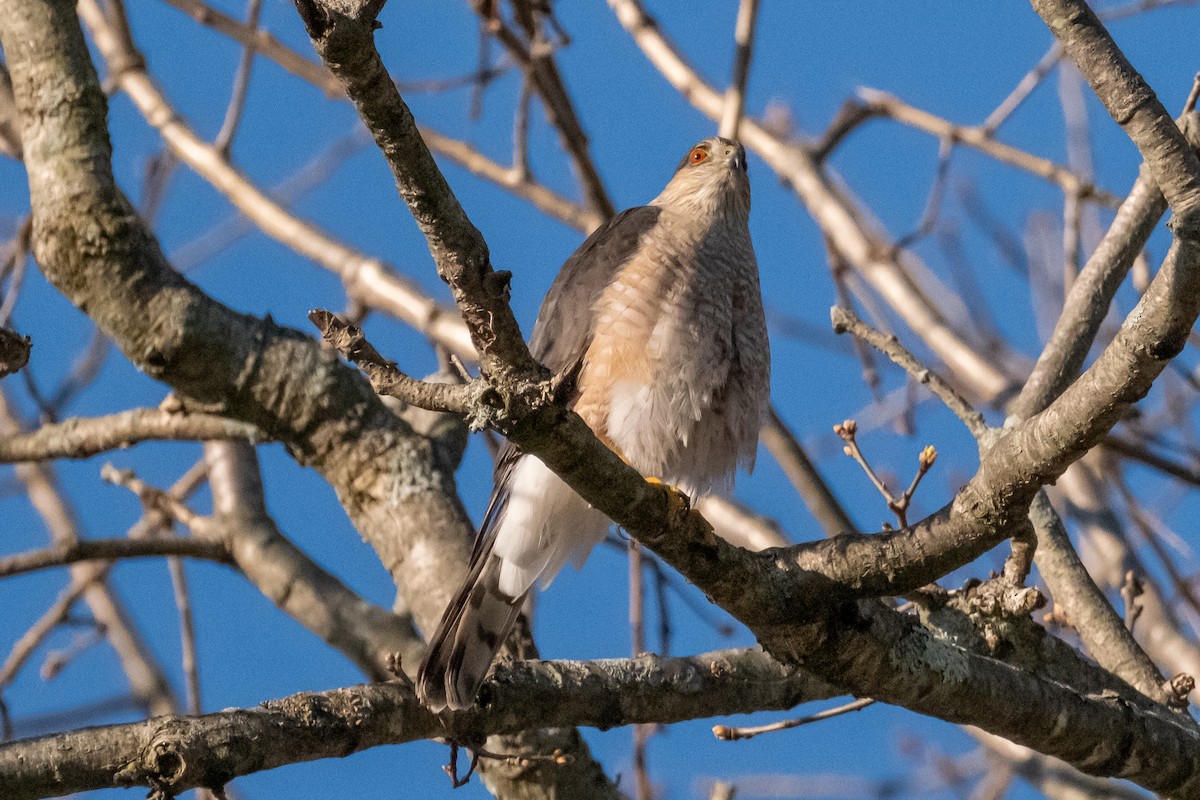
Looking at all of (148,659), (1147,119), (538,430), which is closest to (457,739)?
(538,430)

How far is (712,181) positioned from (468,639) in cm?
207

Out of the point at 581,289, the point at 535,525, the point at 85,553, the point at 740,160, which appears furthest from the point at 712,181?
the point at 85,553

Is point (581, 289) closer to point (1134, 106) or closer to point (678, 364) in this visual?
point (678, 364)

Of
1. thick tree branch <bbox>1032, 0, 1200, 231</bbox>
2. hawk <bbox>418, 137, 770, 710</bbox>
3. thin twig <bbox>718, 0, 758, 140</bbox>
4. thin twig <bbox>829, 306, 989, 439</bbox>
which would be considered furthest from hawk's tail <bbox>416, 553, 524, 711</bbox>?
thin twig <bbox>718, 0, 758, 140</bbox>

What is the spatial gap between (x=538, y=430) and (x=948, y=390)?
5.19 feet

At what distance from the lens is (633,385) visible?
11.9ft

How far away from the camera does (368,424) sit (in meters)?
4.05

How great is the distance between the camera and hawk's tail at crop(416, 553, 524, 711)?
2869 millimetres

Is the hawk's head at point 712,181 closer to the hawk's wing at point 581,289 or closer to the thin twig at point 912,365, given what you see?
the hawk's wing at point 581,289

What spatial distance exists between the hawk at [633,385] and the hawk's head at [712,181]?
15.4 inches

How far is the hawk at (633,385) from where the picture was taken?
143 inches

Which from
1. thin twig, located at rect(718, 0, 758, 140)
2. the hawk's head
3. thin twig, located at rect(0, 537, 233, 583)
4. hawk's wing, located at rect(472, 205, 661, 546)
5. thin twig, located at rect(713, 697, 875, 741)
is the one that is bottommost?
thin twig, located at rect(713, 697, 875, 741)

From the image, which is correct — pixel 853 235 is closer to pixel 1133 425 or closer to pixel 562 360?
pixel 1133 425

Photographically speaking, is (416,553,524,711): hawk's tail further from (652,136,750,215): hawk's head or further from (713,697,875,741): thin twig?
(652,136,750,215): hawk's head
